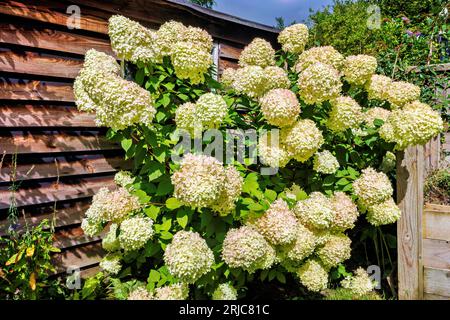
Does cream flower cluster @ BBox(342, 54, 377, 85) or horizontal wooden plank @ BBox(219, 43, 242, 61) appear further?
horizontal wooden plank @ BBox(219, 43, 242, 61)

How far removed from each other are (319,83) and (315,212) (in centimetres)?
89

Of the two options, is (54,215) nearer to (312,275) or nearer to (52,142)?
(52,142)

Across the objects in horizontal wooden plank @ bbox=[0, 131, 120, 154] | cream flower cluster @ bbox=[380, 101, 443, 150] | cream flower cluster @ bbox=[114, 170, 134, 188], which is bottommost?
cream flower cluster @ bbox=[114, 170, 134, 188]

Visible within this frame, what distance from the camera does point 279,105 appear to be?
2.30 m

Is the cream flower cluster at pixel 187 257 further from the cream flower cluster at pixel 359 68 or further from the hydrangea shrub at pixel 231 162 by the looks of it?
the cream flower cluster at pixel 359 68

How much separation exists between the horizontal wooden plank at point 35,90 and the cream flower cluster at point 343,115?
6.68 feet

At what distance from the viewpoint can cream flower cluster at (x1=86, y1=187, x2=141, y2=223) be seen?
7.22 feet

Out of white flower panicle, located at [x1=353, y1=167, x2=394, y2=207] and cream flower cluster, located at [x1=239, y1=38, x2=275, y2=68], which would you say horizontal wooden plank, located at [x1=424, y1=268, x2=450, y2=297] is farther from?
cream flower cluster, located at [x1=239, y1=38, x2=275, y2=68]

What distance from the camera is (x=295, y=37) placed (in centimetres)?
298

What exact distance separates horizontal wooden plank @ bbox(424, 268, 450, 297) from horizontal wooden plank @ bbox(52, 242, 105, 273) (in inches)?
102

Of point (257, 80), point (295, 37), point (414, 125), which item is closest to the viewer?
point (414, 125)

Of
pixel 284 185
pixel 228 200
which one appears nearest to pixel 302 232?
pixel 284 185

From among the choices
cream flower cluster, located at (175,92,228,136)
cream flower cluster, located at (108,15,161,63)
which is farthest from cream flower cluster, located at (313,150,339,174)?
cream flower cluster, located at (108,15,161,63)

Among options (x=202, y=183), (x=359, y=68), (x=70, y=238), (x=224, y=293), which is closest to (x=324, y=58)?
(x=359, y=68)
